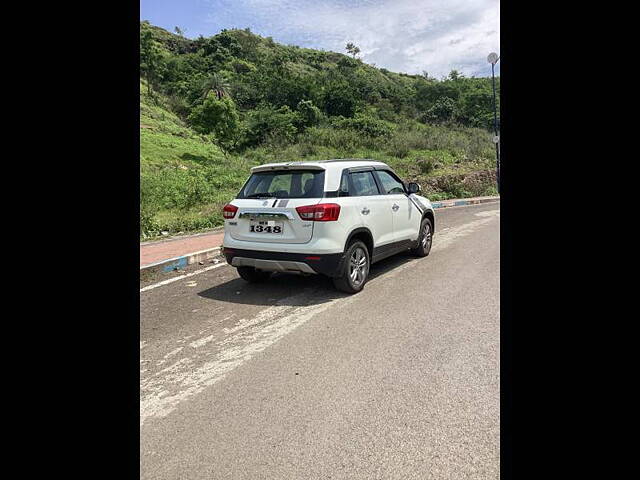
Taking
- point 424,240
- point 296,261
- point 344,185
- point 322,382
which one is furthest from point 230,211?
point 424,240

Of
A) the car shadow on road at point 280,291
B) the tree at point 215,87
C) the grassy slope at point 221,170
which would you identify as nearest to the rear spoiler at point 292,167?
the car shadow on road at point 280,291

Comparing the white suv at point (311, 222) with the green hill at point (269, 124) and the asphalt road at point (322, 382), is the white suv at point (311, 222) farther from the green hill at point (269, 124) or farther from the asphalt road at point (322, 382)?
the green hill at point (269, 124)

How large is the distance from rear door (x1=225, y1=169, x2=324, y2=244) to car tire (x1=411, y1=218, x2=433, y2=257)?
9.17 feet

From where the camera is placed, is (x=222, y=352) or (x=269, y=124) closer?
(x=222, y=352)

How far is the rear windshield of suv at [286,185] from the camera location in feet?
18.5

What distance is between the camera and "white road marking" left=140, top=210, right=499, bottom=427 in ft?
11.0

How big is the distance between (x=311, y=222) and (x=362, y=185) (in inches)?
47.8

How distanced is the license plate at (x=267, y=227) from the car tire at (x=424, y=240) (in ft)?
10.0

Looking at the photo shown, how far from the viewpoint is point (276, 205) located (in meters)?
5.62

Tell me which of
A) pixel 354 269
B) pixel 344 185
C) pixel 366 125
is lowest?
pixel 354 269

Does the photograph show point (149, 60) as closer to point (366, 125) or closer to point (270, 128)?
point (270, 128)
